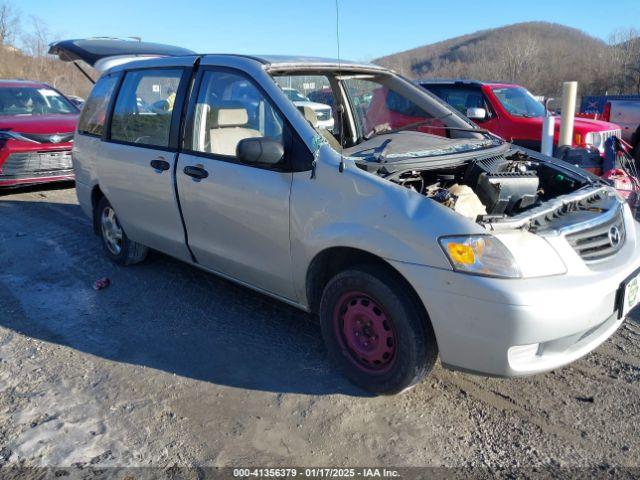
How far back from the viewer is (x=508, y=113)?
9008 millimetres

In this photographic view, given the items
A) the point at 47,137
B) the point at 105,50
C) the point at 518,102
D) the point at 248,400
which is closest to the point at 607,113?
the point at 518,102

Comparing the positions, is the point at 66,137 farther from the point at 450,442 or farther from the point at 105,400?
the point at 450,442

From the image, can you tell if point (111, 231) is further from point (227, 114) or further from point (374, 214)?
point (374, 214)

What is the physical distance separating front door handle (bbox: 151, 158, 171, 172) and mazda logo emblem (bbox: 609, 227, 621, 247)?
9.78 ft

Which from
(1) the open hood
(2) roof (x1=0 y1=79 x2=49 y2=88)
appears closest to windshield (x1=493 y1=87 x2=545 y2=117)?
(1) the open hood

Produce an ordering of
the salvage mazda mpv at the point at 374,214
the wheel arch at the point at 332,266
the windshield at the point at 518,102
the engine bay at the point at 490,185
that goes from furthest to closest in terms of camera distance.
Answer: the windshield at the point at 518,102, the engine bay at the point at 490,185, the wheel arch at the point at 332,266, the salvage mazda mpv at the point at 374,214

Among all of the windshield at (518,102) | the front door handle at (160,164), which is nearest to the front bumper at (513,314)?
the front door handle at (160,164)

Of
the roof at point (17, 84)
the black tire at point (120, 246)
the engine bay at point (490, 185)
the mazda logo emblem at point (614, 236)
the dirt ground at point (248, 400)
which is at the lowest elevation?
the dirt ground at point (248, 400)

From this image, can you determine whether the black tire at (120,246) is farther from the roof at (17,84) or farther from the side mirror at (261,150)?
the roof at (17,84)

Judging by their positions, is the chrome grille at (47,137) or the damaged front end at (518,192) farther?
the chrome grille at (47,137)

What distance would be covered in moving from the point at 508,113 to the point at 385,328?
701 cm

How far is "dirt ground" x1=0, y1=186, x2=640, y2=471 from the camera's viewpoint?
8.98 feet

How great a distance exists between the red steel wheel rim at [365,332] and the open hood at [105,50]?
4.93 metres

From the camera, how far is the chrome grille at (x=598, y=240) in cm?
288
